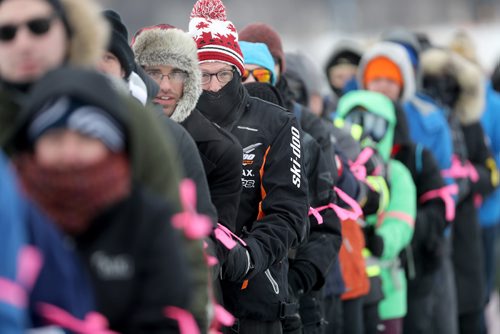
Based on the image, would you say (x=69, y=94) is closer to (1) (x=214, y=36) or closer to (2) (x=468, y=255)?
(1) (x=214, y=36)

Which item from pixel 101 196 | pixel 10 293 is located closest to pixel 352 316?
pixel 101 196

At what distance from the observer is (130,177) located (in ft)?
10.9

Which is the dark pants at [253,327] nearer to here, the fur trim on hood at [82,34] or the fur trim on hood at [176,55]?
the fur trim on hood at [176,55]

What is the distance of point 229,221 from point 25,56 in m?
1.89

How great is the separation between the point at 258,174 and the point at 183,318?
2.30 metres

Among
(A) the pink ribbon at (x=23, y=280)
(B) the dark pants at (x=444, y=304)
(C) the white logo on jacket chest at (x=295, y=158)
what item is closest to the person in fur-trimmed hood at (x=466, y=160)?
(B) the dark pants at (x=444, y=304)

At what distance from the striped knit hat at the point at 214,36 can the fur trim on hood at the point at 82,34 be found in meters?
2.25

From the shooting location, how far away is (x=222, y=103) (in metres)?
5.68

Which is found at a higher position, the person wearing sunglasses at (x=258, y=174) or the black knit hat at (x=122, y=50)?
the black knit hat at (x=122, y=50)

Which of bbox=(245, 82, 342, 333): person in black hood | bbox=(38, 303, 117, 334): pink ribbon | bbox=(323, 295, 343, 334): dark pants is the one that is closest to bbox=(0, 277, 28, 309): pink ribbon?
bbox=(38, 303, 117, 334): pink ribbon

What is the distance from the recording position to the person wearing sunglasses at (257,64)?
6.70m

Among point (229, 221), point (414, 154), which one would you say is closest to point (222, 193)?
point (229, 221)

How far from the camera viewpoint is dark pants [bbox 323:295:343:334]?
7.14m

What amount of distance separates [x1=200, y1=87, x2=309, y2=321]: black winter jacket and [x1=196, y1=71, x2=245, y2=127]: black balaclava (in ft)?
0.04
